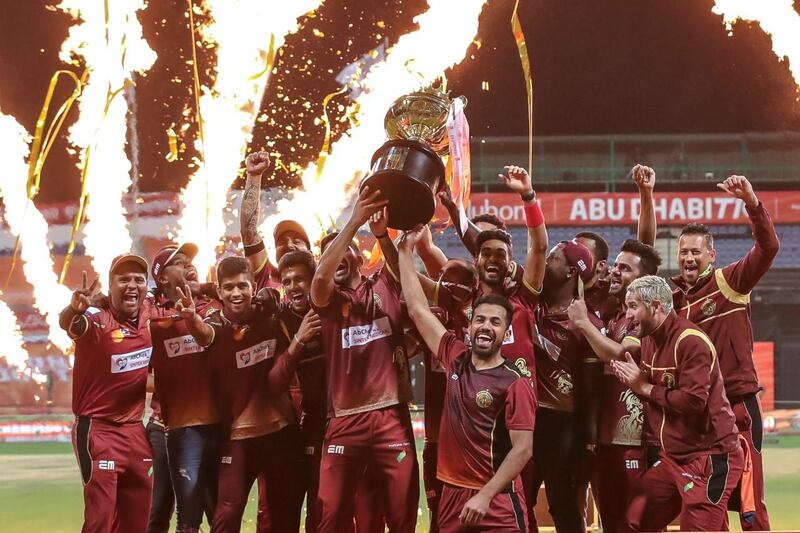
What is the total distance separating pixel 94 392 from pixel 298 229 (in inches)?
59.9

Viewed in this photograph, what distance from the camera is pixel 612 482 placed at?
590 centimetres

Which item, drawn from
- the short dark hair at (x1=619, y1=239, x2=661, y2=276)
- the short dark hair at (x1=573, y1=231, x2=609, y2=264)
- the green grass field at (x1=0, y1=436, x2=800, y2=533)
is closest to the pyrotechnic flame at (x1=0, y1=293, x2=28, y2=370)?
the green grass field at (x1=0, y1=436, x2=800, y2=533)

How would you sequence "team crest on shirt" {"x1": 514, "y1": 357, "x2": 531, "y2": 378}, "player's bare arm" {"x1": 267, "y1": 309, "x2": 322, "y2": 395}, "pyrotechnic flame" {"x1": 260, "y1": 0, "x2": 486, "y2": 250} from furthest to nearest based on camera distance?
"pyrotechnic flame" {"x1": 260, "y1": 0, "x2": 486, "y2": 250} < "player's bare arm" {"x1": 267, "y1": 309, "x2": 322, "y2": 395} < "team crest on shirt" {"x1": 514, "y1": 357, "x2": 531, "y2": 378}

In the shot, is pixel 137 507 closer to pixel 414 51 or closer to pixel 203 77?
pixel 414 51

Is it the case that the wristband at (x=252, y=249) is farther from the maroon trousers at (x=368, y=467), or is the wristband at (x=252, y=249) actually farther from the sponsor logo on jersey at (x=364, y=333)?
the maroon trousers at (x=368, y=467)

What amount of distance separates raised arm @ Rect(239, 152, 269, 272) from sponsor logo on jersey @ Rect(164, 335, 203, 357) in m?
0.60

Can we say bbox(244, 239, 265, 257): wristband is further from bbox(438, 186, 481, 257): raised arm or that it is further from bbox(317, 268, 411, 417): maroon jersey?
bbox(438, 186, 481, 257): raised arm

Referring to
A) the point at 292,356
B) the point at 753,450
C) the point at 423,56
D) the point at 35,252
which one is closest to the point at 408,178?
the point at 292,356

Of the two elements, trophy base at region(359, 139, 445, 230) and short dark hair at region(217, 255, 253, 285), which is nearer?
trophy base at region(359, 139, 445, 230)

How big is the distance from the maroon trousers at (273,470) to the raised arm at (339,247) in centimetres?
92

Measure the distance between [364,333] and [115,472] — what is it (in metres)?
1.65

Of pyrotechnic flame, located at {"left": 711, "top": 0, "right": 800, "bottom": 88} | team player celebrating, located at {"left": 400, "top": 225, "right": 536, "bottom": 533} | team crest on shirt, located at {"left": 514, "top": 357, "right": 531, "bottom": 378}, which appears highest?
pyrotechnic flame, located at {"left": 711, "top": 0, "right": 800, "bottom": 88}

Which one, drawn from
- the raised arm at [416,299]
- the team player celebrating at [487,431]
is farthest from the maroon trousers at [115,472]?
the team player celebrating at [487,431]

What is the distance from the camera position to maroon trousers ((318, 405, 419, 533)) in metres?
5.24
